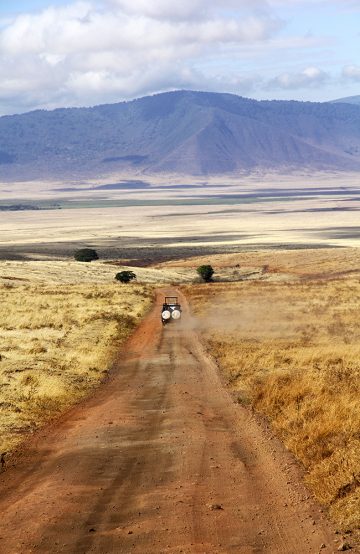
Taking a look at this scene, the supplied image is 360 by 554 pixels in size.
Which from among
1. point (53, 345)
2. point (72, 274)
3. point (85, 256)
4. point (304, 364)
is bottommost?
point (85, 256)

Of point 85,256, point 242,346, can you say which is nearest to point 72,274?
point 85,256

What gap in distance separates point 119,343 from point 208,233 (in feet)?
508

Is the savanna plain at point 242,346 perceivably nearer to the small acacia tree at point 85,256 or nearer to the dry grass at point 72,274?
the dry grass at point 72,274

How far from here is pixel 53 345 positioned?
3130 centimetres

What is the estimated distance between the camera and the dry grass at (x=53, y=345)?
19891mm

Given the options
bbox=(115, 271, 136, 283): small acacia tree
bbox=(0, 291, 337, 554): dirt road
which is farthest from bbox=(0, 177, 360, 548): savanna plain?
bbox=(115, 271, 136, 283): small acacia tree

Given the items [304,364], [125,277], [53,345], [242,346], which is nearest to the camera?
[304,364]

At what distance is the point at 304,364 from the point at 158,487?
45.5 ft

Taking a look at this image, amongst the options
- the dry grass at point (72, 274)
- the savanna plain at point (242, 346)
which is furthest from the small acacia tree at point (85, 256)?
the savanna plain at point (242, 346)

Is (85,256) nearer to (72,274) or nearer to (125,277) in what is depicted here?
(72,274)

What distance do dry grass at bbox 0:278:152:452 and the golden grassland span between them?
4.57 m

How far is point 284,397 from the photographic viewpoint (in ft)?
65.0

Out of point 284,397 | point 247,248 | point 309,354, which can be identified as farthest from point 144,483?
point 247,248

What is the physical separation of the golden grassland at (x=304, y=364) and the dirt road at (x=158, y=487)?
556 millimetres
